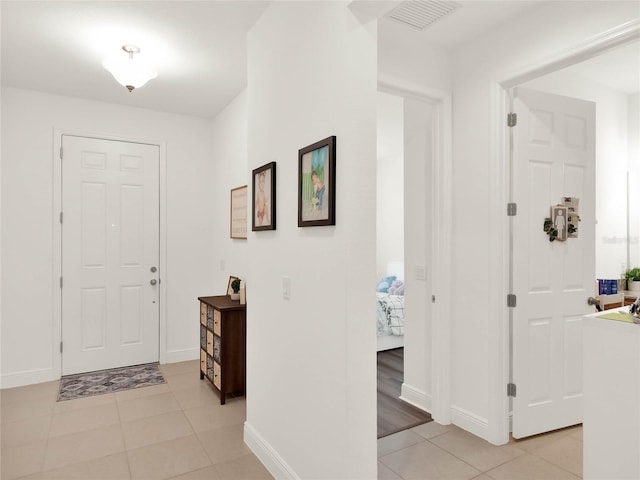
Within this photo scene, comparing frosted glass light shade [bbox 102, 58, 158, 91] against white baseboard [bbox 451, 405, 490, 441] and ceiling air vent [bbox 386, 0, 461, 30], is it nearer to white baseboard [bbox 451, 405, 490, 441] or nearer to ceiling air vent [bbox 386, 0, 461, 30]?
ceiling air vent [bbox 386, 0, 461, 30]

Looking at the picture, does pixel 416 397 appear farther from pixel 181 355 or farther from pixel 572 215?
pixel 181 355

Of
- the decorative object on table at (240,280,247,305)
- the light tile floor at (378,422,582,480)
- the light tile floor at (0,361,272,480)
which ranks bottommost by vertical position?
the light tile floor at (0,361,272,480)

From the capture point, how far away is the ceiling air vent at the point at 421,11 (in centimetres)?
240

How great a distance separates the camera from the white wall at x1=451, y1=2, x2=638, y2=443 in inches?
102

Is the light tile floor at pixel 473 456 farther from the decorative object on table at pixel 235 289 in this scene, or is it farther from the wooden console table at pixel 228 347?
the decorative object on table at pixel 235 289

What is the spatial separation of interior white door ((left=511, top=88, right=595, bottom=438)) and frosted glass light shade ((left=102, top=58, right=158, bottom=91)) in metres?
2.58

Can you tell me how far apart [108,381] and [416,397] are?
285 centimetres

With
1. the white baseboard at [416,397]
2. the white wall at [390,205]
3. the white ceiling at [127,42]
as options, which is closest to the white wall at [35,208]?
the white ceiling at [127,42]

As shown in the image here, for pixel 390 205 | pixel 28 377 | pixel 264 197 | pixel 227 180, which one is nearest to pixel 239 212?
pixel 227 180

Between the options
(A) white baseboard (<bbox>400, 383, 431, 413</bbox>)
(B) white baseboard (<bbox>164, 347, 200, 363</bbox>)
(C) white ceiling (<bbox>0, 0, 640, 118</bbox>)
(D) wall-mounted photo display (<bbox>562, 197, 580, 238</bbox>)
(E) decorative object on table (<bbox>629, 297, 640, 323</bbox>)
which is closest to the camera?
(E) decorative object on table (<bbox>629, 297, 640, 323</bbox>)

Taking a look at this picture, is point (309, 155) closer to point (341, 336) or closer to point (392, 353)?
point (341, 336)

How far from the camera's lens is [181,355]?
179 inches

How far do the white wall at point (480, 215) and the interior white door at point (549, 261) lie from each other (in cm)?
15

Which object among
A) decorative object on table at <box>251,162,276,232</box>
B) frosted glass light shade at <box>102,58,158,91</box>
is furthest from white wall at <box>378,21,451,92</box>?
frosted glass light shade at <box>102,58,158,91</box>
